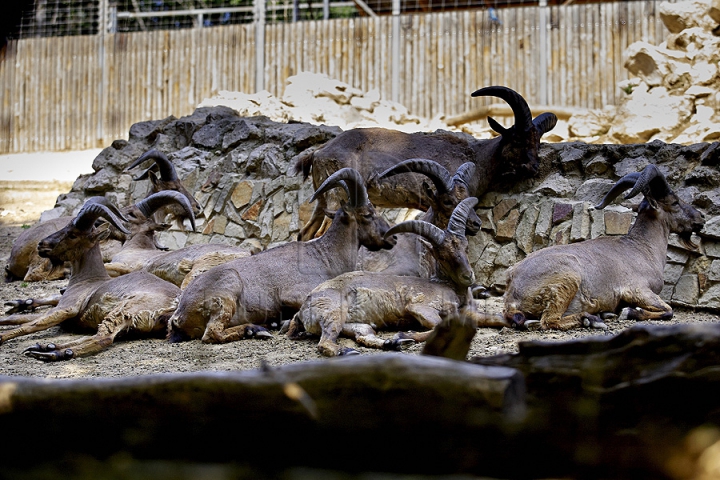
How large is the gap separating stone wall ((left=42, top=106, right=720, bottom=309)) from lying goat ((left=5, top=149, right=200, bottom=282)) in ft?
1.59

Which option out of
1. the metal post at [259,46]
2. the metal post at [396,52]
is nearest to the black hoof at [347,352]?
the metal post at [396,52]

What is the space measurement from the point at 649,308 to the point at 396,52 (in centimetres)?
1044

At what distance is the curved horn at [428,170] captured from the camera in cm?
847

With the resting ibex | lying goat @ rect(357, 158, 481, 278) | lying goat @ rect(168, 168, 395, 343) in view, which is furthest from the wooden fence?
lying goat @ rect(168, 168, 395, 343)

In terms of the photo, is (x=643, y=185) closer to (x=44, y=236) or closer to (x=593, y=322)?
(x=593, y=322)

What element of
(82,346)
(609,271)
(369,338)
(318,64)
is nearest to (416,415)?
(369,338)

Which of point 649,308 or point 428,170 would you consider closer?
point 649,308

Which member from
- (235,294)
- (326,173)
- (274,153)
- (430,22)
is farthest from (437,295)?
(430,22)

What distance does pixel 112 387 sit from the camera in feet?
7.07

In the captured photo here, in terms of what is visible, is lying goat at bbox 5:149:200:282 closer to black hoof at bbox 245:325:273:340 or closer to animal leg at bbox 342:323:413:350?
black hoof at bbox 245:325:273:340

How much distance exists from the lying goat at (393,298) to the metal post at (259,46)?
1032 centimetres

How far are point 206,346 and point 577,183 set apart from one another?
16.2ft

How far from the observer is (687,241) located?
27.2 ft

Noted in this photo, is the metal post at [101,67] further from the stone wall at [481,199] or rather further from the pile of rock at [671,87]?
the pile of rock at [671,87]
